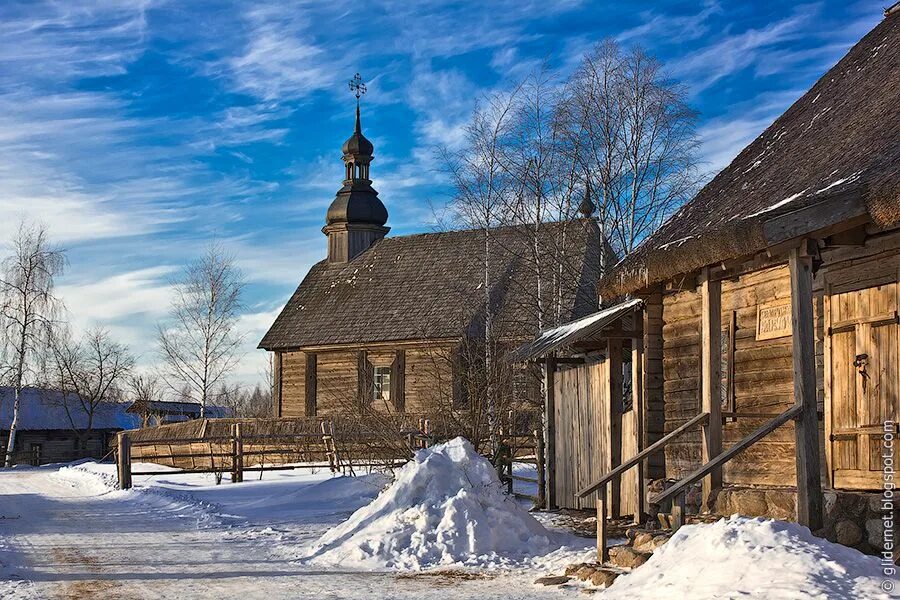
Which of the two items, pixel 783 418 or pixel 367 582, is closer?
pixel 783 418

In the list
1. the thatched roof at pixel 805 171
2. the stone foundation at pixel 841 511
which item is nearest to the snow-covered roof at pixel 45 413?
the thatched roof at pixel 805 171

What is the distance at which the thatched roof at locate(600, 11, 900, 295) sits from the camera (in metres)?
9.09

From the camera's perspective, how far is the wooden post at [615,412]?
47.5 feet

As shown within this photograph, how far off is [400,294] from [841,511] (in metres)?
26.3

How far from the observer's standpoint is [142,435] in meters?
36.5

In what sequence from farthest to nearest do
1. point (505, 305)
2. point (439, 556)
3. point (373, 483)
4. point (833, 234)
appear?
point (505, 305) < point (373, 483) < point (439, 556) < point (833, 234)

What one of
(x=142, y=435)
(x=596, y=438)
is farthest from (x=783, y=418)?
(x=142, y=435)

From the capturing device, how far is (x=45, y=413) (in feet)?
156

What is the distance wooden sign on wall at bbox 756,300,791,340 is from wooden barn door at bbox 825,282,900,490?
80 cm

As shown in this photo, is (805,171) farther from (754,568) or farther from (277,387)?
(277,387)

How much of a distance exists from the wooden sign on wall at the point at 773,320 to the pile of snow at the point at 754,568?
11.4ft

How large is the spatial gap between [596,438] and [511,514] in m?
3.63

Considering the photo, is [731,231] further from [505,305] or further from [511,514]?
[505,305]

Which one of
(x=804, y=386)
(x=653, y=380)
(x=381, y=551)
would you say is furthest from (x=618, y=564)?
(x=653, y=380)
